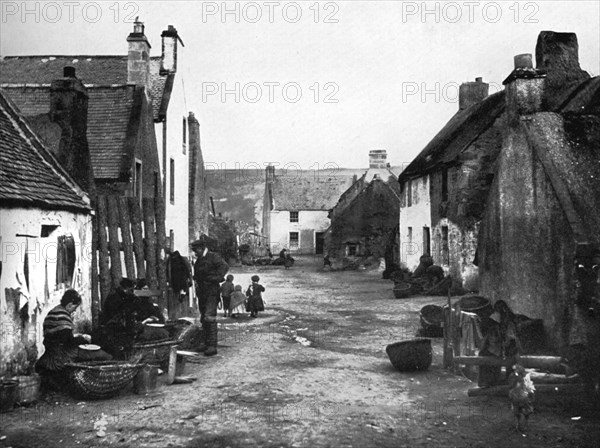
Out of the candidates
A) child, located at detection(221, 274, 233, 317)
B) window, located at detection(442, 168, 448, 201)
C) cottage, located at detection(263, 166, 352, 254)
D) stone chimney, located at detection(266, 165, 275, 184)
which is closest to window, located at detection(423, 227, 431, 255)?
window, located at detection(442, 168, 448, 201)

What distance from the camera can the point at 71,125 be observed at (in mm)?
12625

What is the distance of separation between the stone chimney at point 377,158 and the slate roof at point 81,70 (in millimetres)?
23903

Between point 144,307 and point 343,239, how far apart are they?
104 feet

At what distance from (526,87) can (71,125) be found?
375 inches

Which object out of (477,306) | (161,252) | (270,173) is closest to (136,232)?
(161,252)

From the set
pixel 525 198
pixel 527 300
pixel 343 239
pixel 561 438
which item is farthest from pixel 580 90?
pixel 343 239

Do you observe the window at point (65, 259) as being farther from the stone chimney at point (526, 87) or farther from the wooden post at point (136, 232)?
the stone chimney at point (526, 87)

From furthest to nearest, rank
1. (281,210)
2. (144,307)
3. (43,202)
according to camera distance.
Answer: (281,210), (144,307), (43,202)

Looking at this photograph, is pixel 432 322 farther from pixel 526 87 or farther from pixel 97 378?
pixel 97 378

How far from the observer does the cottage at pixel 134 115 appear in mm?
17719

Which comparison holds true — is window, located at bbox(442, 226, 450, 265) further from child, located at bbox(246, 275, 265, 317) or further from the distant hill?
the distant hill

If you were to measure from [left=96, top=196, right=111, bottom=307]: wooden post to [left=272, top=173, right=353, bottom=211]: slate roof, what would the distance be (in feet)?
150

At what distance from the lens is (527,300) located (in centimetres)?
950

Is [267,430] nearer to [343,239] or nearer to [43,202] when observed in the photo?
[43,202]
